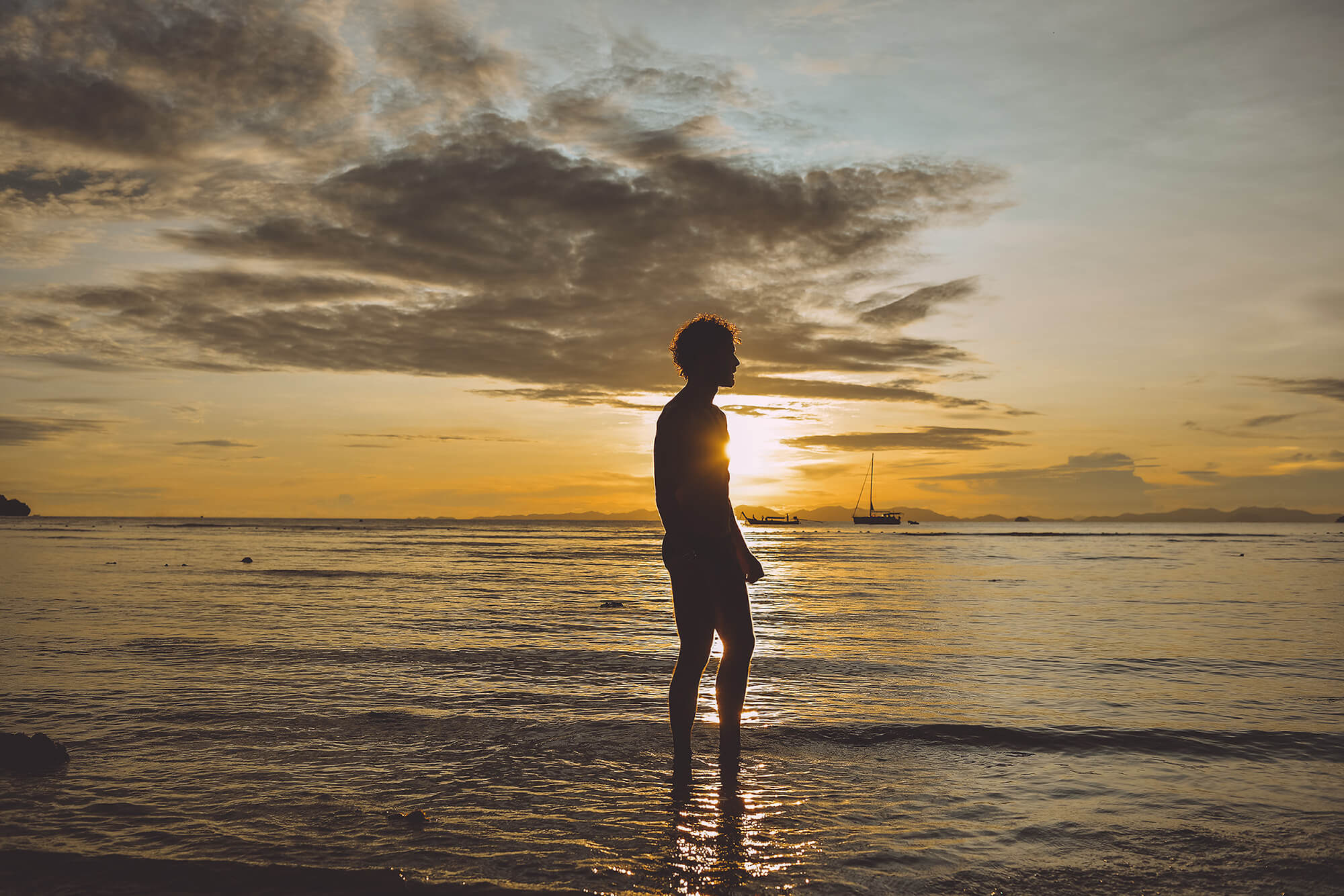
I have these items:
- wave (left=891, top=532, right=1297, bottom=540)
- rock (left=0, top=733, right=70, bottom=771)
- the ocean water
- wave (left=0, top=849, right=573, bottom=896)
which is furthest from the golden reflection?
wave (left=891, top=532, right=1297, bottom=540)

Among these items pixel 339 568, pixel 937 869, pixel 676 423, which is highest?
pixel 676 423

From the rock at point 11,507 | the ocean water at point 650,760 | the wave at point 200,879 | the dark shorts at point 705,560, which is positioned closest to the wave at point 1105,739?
the ocean water at point 650,760

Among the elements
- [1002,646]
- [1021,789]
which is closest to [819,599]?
[1002,646]

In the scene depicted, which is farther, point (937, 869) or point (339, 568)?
point (339, 568)

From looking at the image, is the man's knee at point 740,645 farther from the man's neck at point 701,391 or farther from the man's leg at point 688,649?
the man's neck at point 701,391

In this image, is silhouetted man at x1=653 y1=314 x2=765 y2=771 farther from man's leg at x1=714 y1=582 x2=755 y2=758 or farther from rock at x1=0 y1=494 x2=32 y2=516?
rock at x1=0 y1=494 x2=32 y2=516

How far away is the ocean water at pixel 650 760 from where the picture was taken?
380 cm

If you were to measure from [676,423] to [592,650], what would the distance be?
6.60 meters

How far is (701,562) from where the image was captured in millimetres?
4914

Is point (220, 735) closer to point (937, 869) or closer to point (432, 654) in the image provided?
point (432, 654)

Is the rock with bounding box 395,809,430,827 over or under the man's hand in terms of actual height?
under

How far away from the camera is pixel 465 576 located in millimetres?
26891

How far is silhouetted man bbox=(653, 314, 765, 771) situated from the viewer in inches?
194

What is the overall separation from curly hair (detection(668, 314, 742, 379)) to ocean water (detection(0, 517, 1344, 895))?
8.70 ft
